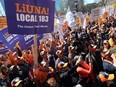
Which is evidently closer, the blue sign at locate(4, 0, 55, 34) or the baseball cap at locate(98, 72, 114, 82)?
the blue sign at locate(4, 0, 55, 34)

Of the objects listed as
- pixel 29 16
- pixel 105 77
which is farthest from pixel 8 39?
pixel 105 77

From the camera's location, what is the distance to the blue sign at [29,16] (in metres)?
5.29

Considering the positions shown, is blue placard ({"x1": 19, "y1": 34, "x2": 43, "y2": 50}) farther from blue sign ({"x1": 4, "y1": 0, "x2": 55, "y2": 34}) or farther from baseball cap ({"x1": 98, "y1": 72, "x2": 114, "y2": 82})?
baseball cap ({"x1": 98, "y1": 72, "x2": 114, "y2": 82})

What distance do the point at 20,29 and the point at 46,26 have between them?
771mm

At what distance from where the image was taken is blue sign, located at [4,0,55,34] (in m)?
5.29

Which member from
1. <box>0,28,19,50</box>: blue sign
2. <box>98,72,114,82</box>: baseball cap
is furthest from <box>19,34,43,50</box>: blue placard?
<box>98,72,114,82</box>: baseball cap

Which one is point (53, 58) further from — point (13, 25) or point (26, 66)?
point (13, 25)

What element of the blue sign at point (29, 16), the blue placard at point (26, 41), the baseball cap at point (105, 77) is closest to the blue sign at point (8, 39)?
the blue placard at point (26, 41)

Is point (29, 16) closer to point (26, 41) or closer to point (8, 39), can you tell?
point (26, 41)

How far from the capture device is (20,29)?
5.47 m

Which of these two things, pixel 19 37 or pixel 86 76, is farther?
pixel 19 37

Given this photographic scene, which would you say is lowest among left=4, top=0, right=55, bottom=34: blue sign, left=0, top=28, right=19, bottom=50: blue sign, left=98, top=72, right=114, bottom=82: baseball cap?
left=98, top=72, right=114, bottom=82: baseball cap

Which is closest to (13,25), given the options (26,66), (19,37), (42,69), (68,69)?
(42,69)

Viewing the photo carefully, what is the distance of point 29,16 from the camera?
5.59 meters
